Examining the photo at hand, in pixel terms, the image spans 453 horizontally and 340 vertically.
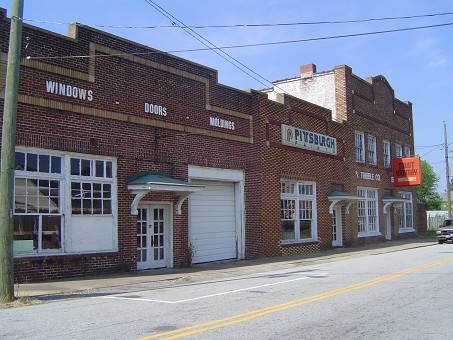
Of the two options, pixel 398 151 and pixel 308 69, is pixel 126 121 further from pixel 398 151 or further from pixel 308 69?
pixel 398 151

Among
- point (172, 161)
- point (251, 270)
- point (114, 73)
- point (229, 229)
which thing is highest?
point (114, 73)

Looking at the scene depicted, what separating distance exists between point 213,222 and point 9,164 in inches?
368

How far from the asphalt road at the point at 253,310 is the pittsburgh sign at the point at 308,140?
960 centimetres

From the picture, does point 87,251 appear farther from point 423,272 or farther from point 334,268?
point 423,272

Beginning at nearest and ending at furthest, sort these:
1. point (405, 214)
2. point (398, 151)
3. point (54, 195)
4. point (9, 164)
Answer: point (9, 164) < point (54, 195) < point (398, 151) < point (405, 214)

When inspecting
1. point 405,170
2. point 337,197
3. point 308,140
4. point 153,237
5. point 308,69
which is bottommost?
point 153,237

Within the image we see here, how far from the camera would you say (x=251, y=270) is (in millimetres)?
16281

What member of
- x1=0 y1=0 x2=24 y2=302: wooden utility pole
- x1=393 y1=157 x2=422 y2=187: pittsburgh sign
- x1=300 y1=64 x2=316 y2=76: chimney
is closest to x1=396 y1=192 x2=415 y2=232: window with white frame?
x1=393 y1=157 x2=422 y2=187: pittsburgh sign

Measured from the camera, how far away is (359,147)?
29141 millimetres

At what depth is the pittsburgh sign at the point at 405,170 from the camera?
1266 inches

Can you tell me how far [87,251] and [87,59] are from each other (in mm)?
5438

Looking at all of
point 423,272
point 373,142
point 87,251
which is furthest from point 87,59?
point 373,142

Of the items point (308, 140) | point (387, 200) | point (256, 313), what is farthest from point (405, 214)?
point (256, 313)

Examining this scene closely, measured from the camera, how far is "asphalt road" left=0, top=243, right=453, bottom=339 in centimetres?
699
